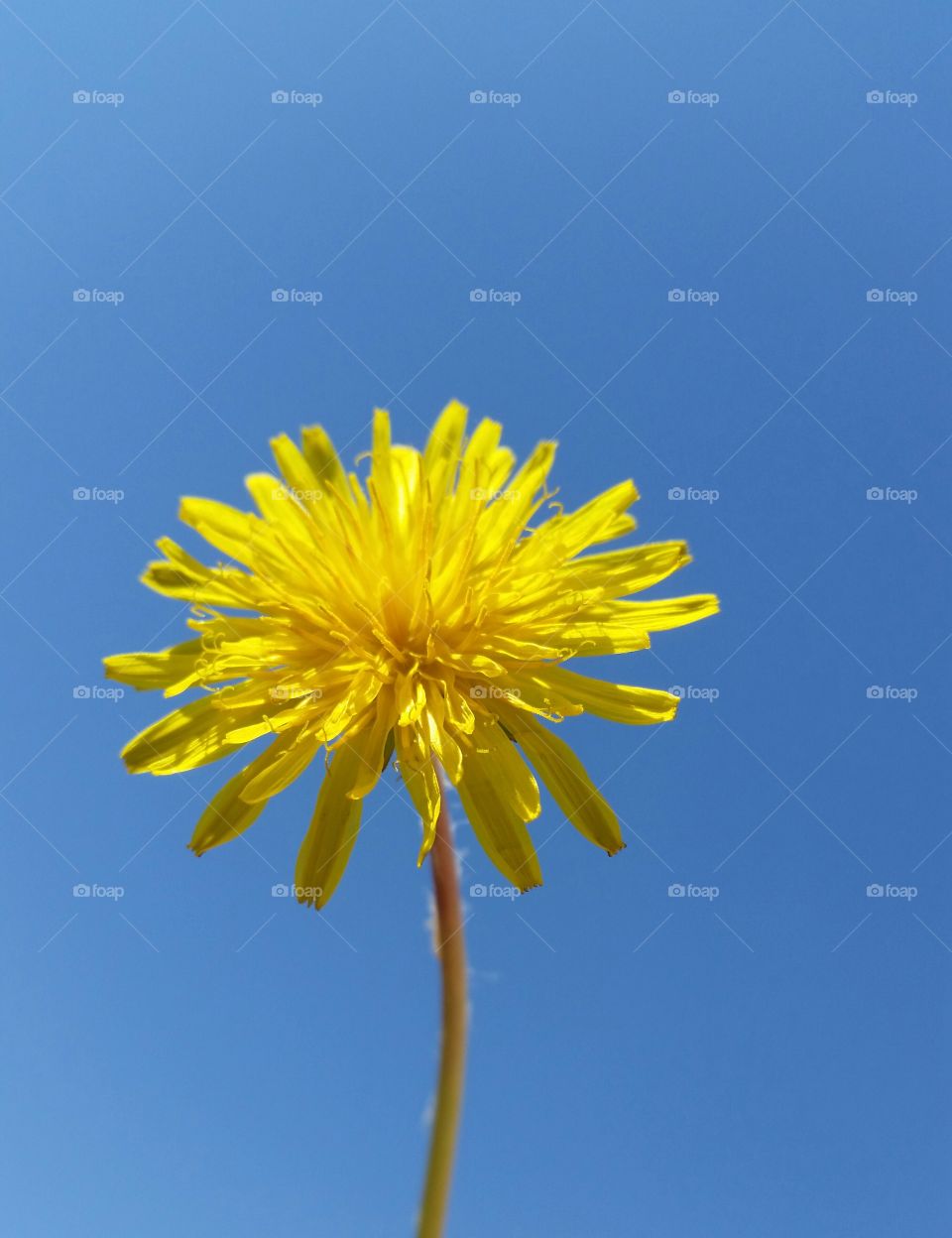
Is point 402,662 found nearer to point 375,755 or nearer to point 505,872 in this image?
point 375,755

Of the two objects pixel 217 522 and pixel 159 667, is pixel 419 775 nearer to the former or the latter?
pixel 159 667

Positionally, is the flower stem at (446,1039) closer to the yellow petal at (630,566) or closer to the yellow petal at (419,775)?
the yellow petal at (419,775)

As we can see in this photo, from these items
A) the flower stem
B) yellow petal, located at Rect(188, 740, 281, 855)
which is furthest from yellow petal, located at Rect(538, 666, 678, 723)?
yellow petal, located at Rect(188, 740, 281, 855)

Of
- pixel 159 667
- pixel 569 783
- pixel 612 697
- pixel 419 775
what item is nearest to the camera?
pixel 419 775

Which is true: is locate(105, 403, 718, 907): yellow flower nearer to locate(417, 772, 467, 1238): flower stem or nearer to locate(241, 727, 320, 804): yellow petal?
locate(241, 727, 320, 804): yellow petal

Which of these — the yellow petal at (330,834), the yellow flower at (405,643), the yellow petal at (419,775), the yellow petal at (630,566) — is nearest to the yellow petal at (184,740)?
the yellow flower at (405,643)

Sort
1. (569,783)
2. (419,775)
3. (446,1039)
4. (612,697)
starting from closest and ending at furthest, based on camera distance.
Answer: (446,1039) < (419,775) < (569,783) < (612,697)

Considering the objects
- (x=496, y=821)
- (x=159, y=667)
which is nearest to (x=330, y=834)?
(x=496, y=821)
